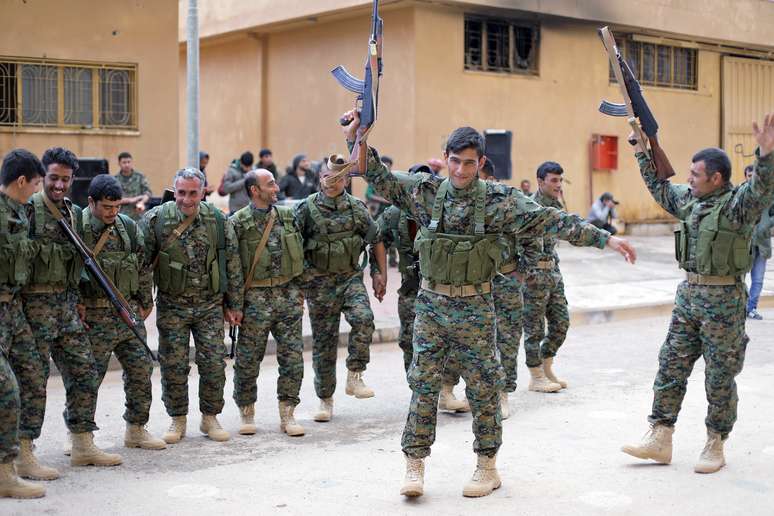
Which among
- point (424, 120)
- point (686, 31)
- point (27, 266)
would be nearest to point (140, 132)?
point (424, 120)

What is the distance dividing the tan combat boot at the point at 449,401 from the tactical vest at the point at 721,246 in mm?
2427

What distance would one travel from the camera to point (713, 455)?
20.9 ft

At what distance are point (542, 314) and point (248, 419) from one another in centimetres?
261

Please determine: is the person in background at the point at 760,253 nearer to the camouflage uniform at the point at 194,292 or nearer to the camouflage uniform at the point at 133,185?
the camouflage uniform at the point at 194,292

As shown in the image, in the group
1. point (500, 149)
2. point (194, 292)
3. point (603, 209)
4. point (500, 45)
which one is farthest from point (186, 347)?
point (603, 209)

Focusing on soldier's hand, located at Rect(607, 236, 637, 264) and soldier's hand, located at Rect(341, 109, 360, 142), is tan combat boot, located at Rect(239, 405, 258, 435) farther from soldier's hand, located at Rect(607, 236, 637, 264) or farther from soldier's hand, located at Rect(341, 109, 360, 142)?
soldier's hand, located at Rect(607, 236, 637, 264)

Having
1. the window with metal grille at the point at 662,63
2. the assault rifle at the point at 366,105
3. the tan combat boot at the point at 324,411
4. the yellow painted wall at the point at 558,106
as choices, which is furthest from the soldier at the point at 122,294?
the window with metal grille at the point at 662,63

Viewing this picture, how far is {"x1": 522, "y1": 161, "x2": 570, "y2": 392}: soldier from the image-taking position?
8469mm

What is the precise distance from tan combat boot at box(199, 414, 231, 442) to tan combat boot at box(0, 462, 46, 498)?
1623mm

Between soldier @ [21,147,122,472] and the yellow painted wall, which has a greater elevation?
the yellow painted wall

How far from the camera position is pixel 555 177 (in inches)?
332

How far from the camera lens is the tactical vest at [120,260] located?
6.66 meters

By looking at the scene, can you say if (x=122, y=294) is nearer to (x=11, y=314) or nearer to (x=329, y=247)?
(x=11, y=314)

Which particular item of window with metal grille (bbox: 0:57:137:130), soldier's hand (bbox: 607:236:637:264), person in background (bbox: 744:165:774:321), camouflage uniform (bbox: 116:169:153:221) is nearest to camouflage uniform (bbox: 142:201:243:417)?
soldier's hand (bbox: 607:236:637:264)
